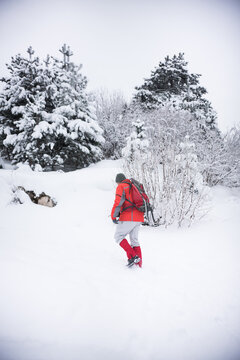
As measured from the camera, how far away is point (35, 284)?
7.16 feet

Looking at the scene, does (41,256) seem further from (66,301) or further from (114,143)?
(114,143)

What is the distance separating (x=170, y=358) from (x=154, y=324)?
0.31m

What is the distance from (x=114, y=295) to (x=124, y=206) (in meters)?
1.27

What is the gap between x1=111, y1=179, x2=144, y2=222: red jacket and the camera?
2.78m

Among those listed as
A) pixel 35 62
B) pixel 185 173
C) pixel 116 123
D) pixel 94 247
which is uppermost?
pixel 35 62

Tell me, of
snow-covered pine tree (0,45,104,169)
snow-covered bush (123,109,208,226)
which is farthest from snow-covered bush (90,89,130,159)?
snow-covered bush (123,109,208,226)

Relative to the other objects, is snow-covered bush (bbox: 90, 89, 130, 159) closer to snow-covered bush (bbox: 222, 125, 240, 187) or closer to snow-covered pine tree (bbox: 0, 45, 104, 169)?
snow-covered pine tree (bbox: 0, 45, 104, 169)

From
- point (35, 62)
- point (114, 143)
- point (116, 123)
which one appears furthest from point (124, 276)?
point (116, 123)

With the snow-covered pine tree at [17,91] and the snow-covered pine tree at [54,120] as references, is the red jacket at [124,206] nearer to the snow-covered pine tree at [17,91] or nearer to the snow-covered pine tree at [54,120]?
the snow-covered pine tree at [54,120]

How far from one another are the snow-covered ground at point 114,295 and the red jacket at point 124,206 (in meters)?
0.91

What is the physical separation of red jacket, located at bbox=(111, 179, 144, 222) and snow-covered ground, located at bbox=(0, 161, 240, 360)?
908 mm

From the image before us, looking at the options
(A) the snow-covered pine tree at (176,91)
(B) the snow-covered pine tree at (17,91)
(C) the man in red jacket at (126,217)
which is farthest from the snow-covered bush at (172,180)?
(A) the snow-covered pine tree at (176,91)

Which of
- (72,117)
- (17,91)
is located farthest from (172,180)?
(17,91)

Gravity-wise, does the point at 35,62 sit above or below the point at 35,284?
above
